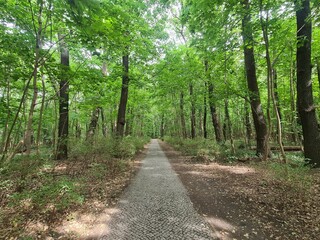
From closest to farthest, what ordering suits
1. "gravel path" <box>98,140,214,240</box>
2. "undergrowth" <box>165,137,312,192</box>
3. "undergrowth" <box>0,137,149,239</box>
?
"gravel path" <box>98,140,214,240</box> → "undergrowth" <box>0,137,149,239</box> → "undergrowth" <box>165,137,312,192</box>

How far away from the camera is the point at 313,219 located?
3535mm

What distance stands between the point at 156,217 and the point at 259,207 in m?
2.36

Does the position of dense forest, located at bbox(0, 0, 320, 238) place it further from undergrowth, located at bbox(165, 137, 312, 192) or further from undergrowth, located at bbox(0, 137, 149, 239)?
undergrowth, located at bbox(165, 137, 312, 192)

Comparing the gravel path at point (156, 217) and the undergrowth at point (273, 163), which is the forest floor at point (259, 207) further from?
the gravel path at point (156, 217)

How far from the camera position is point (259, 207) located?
4199 mm

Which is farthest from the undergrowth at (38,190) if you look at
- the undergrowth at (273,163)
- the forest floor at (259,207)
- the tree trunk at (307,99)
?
the tree trunk at (307,99)

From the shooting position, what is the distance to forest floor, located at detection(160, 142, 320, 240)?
3.30 m

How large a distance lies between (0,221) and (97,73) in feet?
17.9

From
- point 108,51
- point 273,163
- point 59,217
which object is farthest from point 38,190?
point 273,163

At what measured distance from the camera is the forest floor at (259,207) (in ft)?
10.8

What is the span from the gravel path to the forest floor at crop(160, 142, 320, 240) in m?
0.30

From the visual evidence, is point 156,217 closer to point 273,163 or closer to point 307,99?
point 273,163

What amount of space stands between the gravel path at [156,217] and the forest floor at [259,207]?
0.30m

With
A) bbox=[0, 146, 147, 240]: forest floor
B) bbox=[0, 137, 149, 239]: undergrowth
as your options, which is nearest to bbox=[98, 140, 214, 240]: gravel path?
bbox=[0, 146, 147, 240]: forest floor
